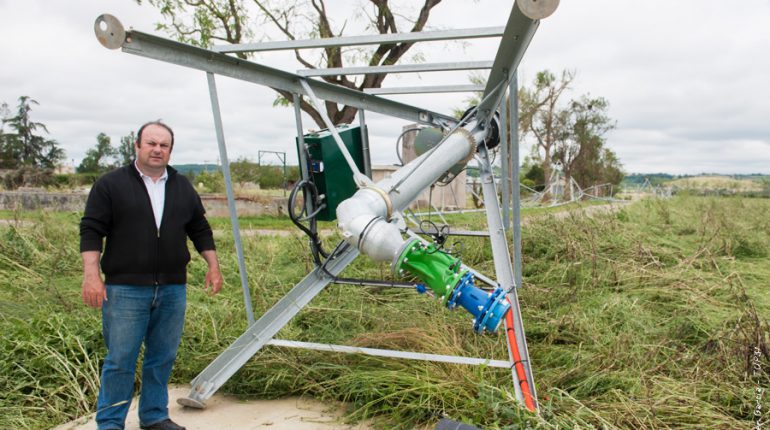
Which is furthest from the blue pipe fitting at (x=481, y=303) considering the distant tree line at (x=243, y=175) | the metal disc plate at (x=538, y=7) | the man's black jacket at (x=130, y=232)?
the distant tree line at (x=243, y=175)

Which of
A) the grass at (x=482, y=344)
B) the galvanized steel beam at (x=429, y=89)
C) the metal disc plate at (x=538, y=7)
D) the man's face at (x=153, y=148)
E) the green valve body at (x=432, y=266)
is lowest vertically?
the grass at (x=482, y=344)

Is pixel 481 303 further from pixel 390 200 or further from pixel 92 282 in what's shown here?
pixel 92 282

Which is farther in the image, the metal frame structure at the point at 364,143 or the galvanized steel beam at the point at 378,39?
the galvanized steel beam at the point at 378,39

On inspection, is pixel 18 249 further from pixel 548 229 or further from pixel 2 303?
pixel 548 229

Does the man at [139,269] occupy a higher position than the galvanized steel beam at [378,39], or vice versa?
the galvanized steel beam at [378,39]

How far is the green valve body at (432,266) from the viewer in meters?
2.39

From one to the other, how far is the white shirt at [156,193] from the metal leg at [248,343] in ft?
2.93

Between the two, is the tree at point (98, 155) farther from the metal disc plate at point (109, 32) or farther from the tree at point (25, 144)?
the metal disc plate at point (109, 32)

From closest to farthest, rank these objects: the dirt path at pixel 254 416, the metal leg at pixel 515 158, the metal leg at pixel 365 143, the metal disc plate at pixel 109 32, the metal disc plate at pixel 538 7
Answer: the metal disc plate at pixel 538 7 < the metal disc plate at pixel 109 32 < the dirt path at pixel 254 416 < the metal leg at pixel 515 158 < the metal leg at pixel 365 143

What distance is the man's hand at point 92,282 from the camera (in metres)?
2.55

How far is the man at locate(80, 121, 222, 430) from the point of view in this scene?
2.65 metres

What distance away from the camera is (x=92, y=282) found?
256cm

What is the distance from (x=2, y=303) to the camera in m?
4.56

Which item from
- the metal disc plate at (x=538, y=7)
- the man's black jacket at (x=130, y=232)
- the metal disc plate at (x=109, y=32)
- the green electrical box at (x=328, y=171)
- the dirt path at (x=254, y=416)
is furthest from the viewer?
the green electrical box at (x=328, y=171)
